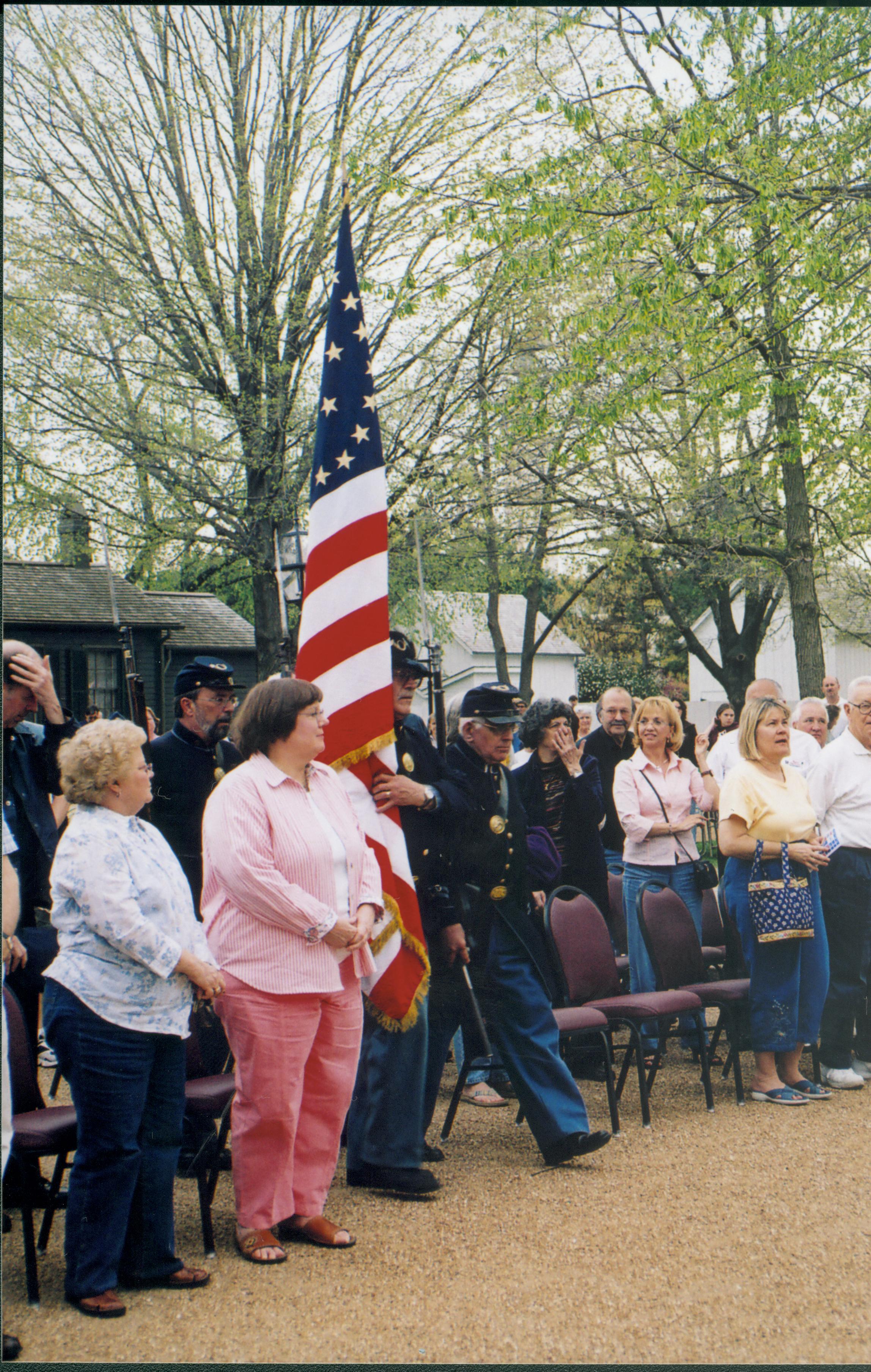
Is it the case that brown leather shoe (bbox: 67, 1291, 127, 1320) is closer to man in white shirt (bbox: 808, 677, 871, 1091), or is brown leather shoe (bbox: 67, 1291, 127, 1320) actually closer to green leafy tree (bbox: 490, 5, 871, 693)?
man in white shirt (bbox: 808, 677, 871, 1091)

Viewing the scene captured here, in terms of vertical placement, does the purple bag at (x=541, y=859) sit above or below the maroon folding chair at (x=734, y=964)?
above

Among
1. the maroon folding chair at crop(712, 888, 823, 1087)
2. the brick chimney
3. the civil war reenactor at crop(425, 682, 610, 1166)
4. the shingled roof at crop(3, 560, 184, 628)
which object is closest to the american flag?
the civil war reenactor at crop(425, 682, 610, 1166)

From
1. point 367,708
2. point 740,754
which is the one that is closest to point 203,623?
point 740,754

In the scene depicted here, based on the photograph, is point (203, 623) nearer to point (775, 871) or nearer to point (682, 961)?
point (682, 961)

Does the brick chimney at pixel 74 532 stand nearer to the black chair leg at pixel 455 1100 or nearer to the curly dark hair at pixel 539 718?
the curly dark hair at pixel 539 718

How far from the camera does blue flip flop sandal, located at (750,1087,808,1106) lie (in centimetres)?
623

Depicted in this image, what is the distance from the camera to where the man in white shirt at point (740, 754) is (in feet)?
23.7

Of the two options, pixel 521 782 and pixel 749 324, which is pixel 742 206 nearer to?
pixel 749 324

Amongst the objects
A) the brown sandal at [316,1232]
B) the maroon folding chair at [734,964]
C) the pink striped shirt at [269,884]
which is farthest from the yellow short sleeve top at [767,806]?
the brown sandal at [316,1232]

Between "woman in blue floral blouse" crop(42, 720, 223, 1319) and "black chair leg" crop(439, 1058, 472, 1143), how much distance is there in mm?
1860

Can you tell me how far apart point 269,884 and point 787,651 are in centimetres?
4578

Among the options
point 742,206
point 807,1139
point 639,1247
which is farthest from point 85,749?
point 742,206

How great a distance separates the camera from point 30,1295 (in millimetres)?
3855

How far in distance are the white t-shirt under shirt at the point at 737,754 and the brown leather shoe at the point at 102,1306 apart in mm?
4631
